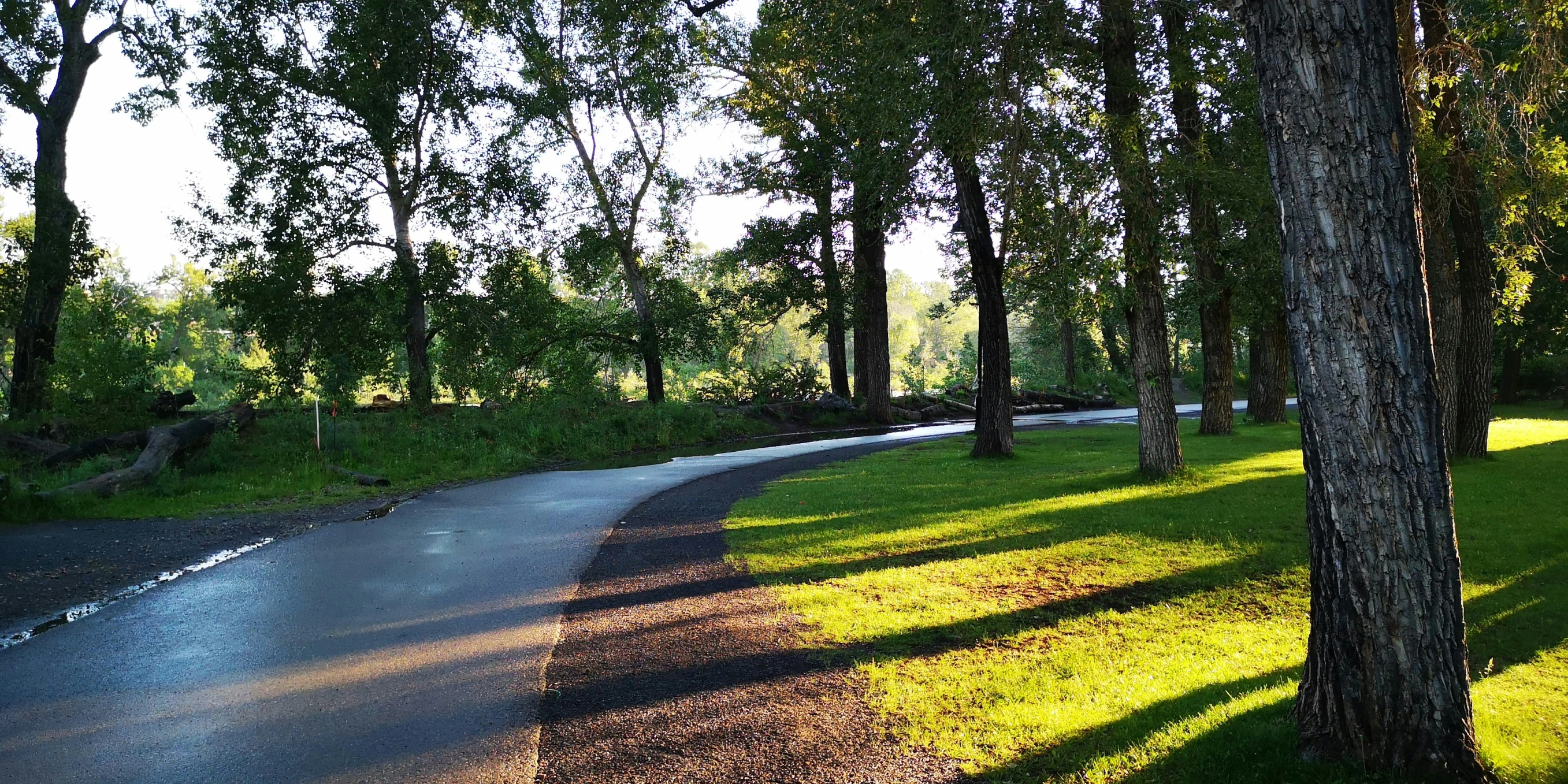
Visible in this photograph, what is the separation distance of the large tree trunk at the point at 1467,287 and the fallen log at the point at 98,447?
77.9 feet

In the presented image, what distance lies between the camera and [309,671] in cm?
525

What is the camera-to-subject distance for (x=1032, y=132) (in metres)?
11.2

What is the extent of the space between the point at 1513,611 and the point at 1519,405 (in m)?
32.9

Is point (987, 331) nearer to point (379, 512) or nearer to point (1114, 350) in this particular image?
point (379, 512)

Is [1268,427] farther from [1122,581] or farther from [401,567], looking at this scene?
[401,567]

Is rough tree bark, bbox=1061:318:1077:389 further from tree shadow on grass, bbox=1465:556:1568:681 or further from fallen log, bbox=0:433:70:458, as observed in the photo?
fallen log, bbox=0:433:70:458

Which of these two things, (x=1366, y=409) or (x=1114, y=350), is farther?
(x=1114, y=350)

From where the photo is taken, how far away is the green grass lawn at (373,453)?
509 inches

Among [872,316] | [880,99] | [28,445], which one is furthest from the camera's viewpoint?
[872,316]

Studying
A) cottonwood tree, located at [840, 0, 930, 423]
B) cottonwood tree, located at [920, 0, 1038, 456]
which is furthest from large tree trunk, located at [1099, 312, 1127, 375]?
cottonwood tree, located at [920, 0, 1038, 456]

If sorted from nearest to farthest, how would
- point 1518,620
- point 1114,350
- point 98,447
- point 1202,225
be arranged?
point 1518,620 → point 1202,225 → point 98,447 → point 1114,350

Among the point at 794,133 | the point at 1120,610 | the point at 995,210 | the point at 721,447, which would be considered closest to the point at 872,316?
the point at 794,133

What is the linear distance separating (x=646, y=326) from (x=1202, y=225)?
1883cm

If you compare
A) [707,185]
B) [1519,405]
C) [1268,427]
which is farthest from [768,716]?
[1519,405]
